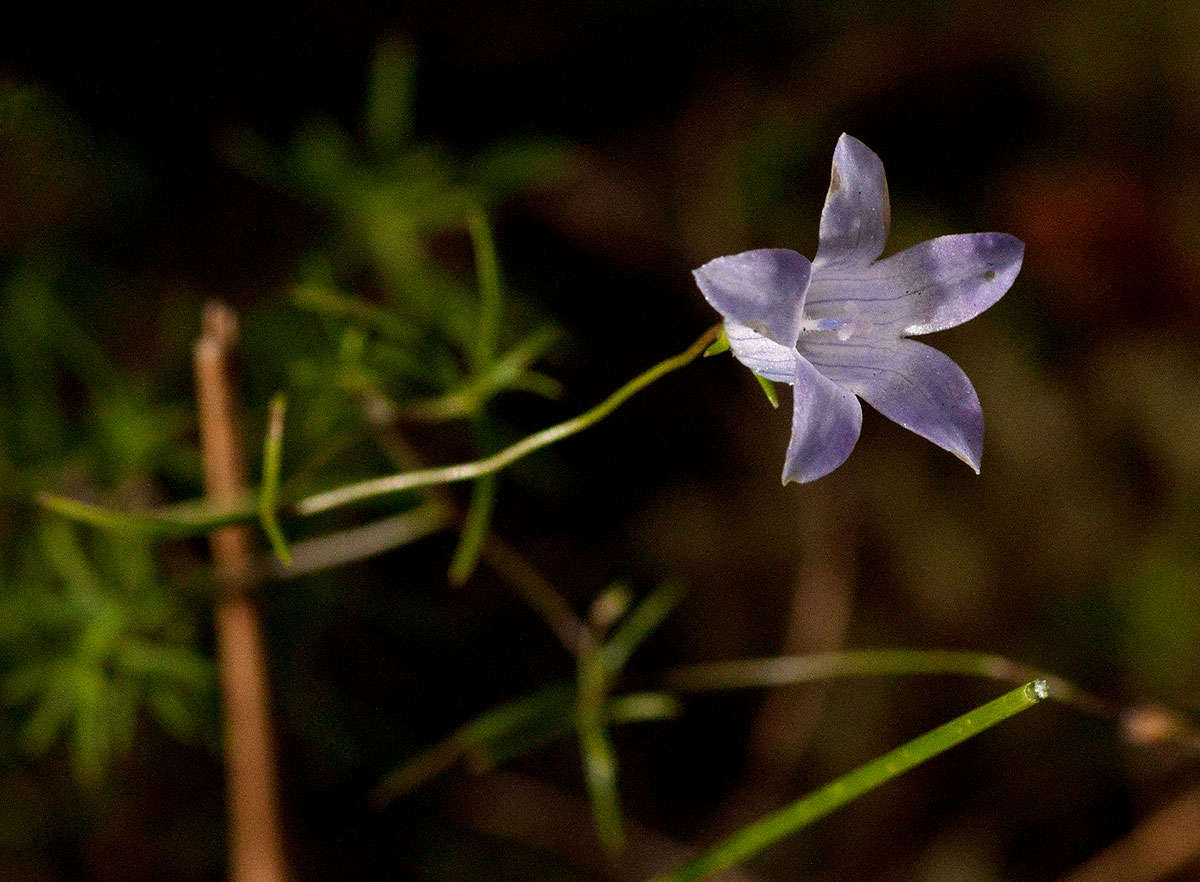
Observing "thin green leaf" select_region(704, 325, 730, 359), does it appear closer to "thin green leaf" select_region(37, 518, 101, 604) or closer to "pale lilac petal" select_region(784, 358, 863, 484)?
"pale lilac petal" select_region(784, 358, 863, 484)

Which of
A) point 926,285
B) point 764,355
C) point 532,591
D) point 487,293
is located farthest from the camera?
point 532,591

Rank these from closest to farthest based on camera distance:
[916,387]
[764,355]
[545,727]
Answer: [764,355]
[916,387]
[545,727]

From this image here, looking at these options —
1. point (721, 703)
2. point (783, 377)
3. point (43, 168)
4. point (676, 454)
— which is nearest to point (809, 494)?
point (676, 454)

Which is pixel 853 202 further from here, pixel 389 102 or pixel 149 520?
pixel 389 102

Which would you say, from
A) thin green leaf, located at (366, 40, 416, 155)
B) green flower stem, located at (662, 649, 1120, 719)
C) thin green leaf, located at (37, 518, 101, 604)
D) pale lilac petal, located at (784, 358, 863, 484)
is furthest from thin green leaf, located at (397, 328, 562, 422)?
green flower stem, located at (662, 649, 1120, 719)

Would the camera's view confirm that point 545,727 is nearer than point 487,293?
No

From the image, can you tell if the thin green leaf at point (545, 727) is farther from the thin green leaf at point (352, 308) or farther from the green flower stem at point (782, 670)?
the thin green leaf at point (352, 308)

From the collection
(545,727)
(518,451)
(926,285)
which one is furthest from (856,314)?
(545,727)
